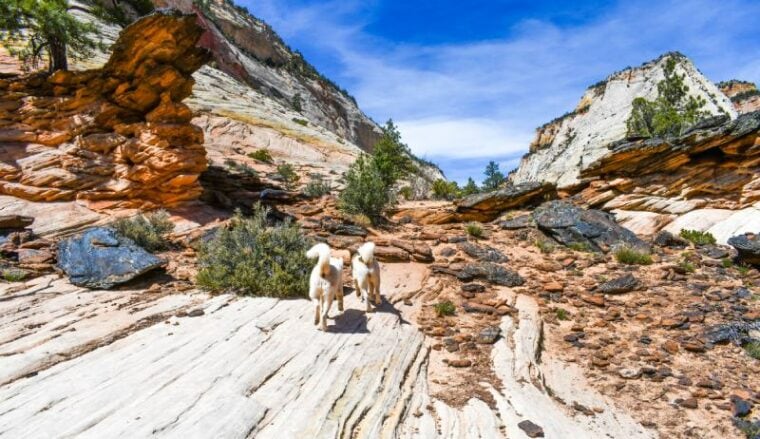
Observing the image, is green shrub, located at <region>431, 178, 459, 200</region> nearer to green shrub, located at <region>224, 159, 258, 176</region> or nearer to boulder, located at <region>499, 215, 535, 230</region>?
boulder, located at <region>499, 215, 535, 230</region>

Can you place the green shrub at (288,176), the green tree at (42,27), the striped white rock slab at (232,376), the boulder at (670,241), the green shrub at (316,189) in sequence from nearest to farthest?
the striped white rock slab at (232,376)
the green tree at (42,27)
the boulder at (670,241)
the green shrub at (316,189)
the green shrub at (288,176)

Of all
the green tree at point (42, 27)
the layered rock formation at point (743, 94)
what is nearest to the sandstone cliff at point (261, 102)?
the green tree at point (42, 27)

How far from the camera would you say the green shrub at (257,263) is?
717 cm

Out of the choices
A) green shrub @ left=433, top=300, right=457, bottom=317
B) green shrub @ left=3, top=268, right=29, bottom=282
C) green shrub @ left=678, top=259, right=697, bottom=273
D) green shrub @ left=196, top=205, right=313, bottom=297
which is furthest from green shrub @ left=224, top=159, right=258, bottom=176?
green shrub @ left=678, top=259, right=697, bottom=273

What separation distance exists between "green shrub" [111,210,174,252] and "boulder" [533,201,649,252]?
1261 cm

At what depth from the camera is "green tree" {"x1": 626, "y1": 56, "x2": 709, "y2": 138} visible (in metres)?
26.5

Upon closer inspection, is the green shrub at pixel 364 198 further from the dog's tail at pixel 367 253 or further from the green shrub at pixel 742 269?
the green shrub at pixel 742 269

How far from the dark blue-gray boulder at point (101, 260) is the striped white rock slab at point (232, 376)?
32 cm

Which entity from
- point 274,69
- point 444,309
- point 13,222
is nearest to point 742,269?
point 444,309

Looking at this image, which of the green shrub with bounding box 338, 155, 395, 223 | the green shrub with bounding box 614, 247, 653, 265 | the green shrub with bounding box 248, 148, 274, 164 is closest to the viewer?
the green shrub with bounding box 614, 247, 653, 265

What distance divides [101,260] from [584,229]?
14129 mm

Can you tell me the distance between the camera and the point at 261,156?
70.1ft

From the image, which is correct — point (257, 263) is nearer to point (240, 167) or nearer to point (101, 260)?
point (101, 260)

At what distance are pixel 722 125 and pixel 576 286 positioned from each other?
38.2 feet
